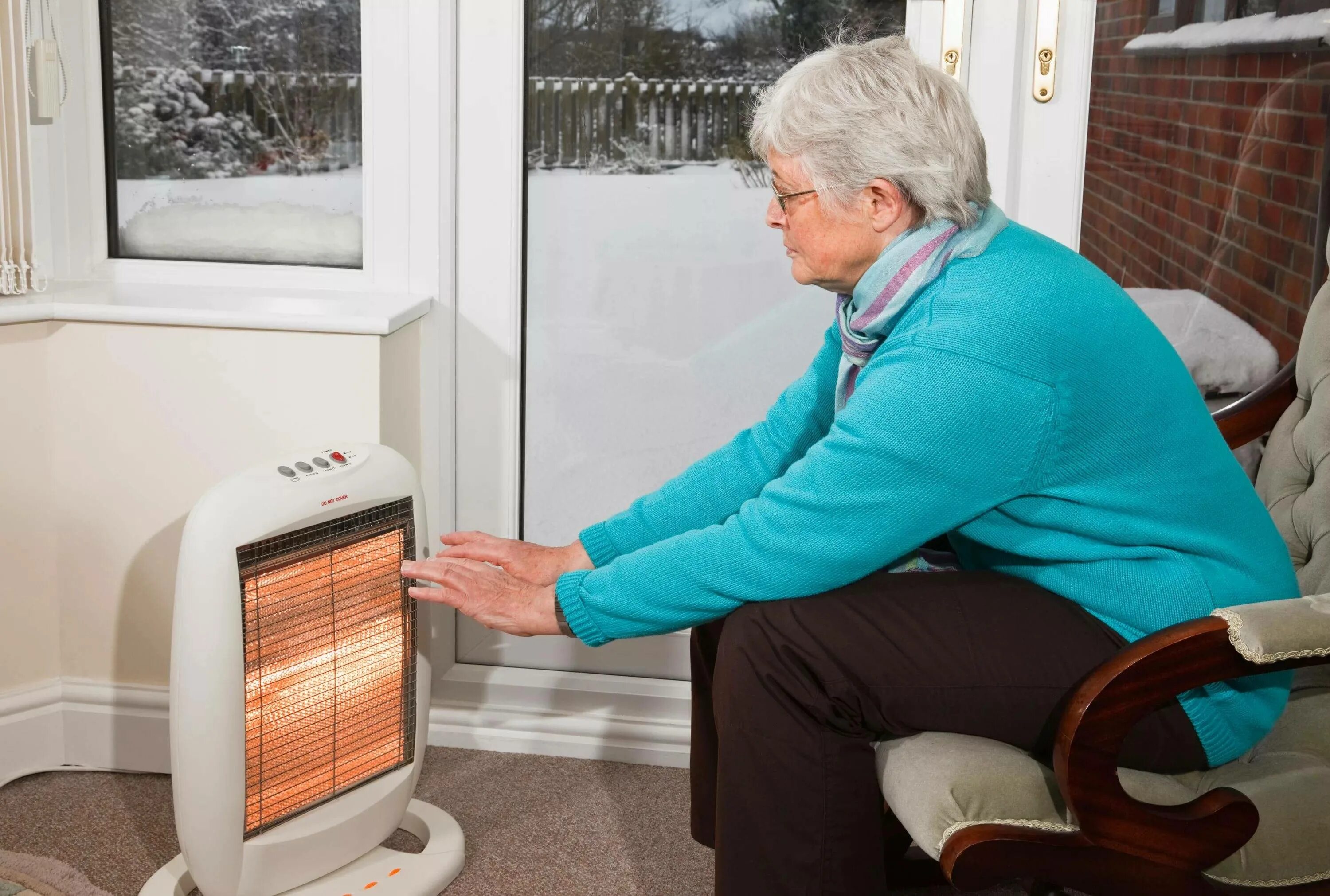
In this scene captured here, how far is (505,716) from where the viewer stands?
8.20ft

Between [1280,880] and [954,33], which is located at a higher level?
[954,33]

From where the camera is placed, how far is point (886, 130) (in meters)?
1.43

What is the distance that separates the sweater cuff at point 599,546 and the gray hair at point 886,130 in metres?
0.60

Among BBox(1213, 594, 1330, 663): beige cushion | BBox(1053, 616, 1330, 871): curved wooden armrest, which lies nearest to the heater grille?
BBox(1053, 616, 1330, 871): curved wooden armrest

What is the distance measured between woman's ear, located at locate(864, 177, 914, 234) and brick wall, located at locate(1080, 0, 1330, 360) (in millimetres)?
895

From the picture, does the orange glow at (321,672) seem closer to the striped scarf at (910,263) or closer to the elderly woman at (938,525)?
the elderly woman at (938,525)

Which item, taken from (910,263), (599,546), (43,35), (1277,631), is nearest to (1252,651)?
(1277,631)

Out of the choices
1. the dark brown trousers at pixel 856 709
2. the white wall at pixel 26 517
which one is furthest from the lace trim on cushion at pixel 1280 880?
the white wall at pixel 26 517

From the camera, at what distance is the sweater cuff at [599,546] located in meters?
1.81

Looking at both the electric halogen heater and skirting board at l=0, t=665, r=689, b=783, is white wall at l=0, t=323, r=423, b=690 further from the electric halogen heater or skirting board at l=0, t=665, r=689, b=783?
the electric halogen heater

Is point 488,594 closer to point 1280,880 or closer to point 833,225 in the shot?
point 833,225

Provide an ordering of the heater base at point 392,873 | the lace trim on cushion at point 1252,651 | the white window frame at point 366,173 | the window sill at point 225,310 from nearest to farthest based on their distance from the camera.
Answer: the lace trim on cushion at point 1252,651, the heater base at point 392,873, the window sill at point 225,310, the white window frame at point 366,173

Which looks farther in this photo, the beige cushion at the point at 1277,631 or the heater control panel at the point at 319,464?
the heater control panel at the point at 319,464

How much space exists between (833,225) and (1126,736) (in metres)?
0.65
